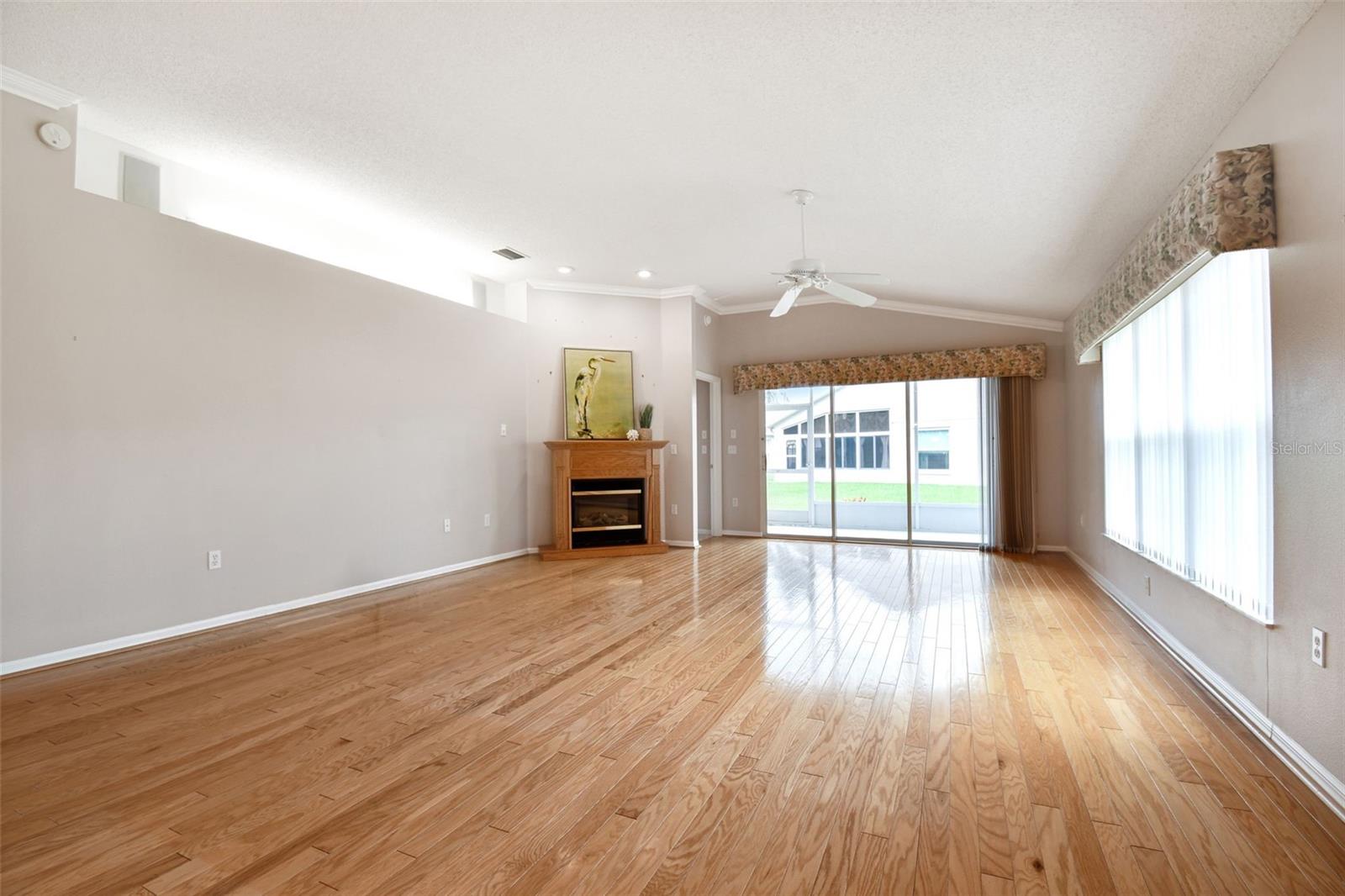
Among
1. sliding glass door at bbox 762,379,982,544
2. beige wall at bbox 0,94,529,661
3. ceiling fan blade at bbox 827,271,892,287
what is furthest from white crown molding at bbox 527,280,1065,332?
ceiling fan blade at bbox 827,271,892,287

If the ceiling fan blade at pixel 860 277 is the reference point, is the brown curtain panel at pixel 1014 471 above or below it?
below

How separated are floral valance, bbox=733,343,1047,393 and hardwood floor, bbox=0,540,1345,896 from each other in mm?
3407

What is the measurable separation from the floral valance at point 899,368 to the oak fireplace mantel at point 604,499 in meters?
1.83

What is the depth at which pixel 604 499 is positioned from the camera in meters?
6.71

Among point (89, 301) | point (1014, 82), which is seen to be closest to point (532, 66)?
point (1014, 82)

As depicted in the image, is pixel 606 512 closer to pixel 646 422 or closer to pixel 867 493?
pixel 646 422

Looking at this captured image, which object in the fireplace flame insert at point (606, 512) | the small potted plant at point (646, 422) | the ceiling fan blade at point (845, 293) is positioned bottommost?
the fireplace flame insert at point (606, 512)

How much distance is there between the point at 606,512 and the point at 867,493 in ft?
10.4

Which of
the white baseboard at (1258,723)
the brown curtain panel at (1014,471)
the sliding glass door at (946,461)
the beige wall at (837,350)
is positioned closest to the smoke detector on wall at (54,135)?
the beige wall at (837,350)

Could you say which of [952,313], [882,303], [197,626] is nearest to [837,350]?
[882,303]

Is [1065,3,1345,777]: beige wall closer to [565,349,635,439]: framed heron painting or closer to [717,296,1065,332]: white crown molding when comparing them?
[717,296,1065,332]: white crown molding

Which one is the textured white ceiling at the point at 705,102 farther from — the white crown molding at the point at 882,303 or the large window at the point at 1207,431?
the white crown molding at the point at 882,303

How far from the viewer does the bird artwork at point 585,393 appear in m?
6.73

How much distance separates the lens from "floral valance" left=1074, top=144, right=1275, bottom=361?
2230mm
